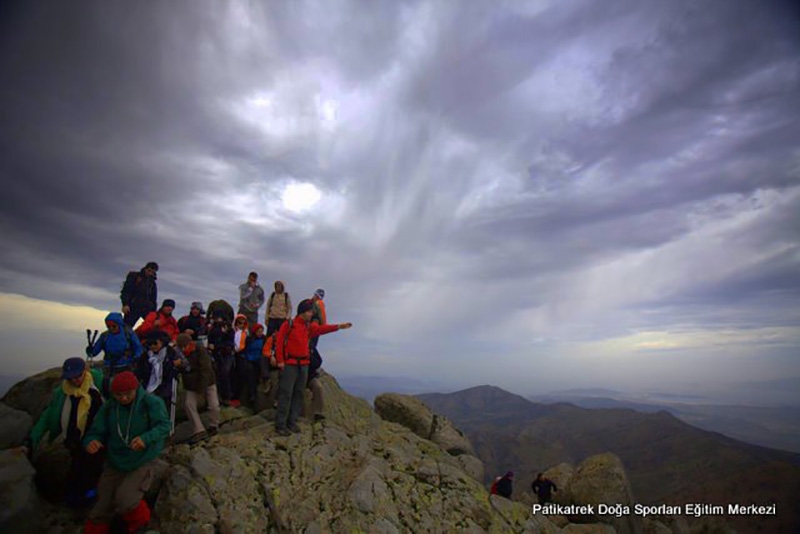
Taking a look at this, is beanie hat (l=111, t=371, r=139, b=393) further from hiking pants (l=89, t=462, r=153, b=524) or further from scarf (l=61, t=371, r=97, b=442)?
scarf (l=61, t=371, r=97, b=442)

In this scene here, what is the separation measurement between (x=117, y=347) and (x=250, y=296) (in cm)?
845

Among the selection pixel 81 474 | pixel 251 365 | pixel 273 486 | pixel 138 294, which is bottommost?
pixel 273 486

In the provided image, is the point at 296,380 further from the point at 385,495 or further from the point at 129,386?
the point at 129,386

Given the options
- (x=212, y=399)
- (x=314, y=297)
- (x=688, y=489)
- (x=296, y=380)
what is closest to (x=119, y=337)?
(x=212, y=399)

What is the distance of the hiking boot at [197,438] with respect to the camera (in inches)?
483

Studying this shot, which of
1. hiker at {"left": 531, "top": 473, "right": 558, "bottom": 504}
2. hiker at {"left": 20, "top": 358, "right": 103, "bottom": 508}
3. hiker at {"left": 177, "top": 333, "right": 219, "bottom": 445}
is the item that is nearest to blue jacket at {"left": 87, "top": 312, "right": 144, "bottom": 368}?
hiker at {"left": 177, "top": 333, "right": 219, "bottom": 445}

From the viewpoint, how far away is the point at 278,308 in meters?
19.1

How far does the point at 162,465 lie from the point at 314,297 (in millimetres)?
8550

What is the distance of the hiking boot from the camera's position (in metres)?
12.3

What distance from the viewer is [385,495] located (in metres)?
11.8

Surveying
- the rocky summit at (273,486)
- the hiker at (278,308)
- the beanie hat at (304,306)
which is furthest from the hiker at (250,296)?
the beanie hat at (304,306)

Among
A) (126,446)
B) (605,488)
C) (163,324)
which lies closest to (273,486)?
(126,446)

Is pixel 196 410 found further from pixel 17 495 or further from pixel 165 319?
pixel 165 319

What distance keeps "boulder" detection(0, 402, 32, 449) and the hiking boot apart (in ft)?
15.0
